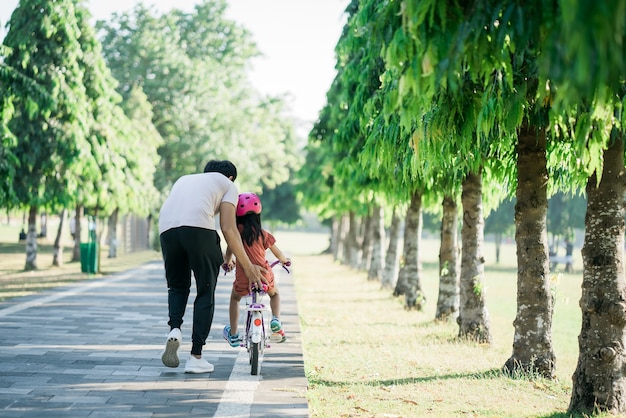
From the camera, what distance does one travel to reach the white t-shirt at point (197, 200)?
7117 mm

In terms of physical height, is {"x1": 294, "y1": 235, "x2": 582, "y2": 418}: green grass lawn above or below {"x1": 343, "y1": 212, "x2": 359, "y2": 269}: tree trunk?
below

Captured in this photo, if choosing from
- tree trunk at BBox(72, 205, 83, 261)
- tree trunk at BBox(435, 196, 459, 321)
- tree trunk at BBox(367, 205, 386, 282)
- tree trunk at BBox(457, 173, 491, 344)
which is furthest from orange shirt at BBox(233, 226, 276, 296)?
tree trunk at BBox(72, 205, 83, 261)

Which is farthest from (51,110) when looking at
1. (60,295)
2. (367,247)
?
(367,247)

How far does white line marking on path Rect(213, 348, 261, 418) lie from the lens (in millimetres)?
5970


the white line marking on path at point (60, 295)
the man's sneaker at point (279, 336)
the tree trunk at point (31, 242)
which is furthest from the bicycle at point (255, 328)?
the tree trunk at point (31, 242)

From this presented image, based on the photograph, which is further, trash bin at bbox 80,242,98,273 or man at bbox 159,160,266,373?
trash bin at bbox 80,242,98,273

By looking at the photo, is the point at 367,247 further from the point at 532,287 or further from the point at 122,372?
the point at 122,372

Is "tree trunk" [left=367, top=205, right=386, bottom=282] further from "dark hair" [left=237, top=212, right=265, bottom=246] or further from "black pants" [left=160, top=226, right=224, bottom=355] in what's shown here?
"black pants" [left=160, top=226, right=224, bottom=355]

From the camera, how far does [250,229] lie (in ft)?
26.1

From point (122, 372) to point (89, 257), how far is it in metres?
15.3

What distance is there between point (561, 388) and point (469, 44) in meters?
5.06

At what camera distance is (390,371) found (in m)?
8.45

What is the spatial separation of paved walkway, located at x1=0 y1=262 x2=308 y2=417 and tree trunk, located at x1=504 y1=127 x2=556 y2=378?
7.71 feet

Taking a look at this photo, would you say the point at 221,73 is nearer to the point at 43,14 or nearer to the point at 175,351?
the point at 43,14
